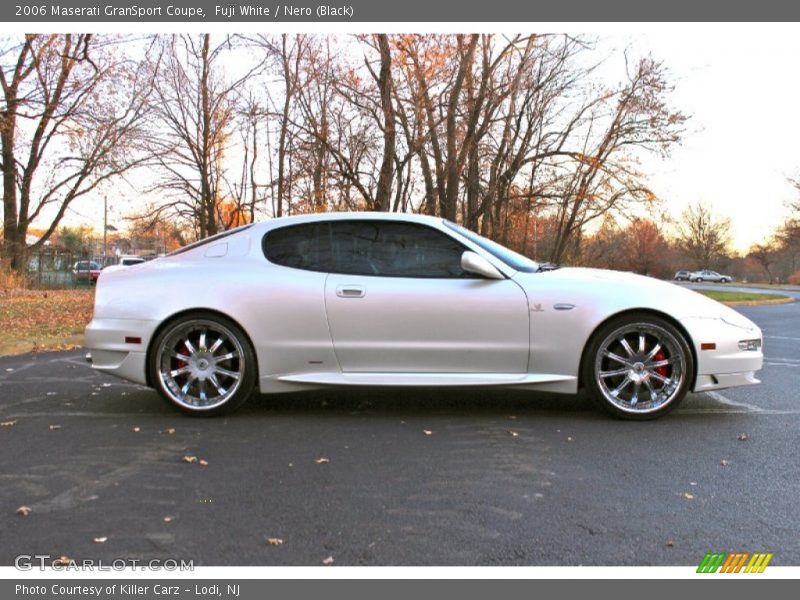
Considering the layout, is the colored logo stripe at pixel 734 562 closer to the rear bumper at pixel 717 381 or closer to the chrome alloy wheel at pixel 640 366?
the chrome alloy wheel at pixel 640 366

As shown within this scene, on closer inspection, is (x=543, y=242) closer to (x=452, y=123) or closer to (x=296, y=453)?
(x=452, y=123)

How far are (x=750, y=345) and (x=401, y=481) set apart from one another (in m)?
2.96

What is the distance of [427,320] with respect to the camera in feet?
14.7

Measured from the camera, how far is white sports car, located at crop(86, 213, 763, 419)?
445cm

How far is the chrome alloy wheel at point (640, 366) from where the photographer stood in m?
4.45

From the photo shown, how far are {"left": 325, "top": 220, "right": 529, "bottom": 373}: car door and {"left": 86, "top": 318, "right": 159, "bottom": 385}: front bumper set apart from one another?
146 centimetres

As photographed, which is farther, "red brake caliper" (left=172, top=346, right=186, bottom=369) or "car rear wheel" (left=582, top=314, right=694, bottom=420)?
"red brake caliper" (left=172, top=346, right=186, bottom=369)

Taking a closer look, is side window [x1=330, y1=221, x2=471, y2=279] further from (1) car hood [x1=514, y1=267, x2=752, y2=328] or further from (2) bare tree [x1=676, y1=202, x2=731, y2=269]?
(2) bare tree [x1=676, y1=202, x2=731, y2=269]

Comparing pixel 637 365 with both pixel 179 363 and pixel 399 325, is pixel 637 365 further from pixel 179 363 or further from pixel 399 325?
pixel 179 363

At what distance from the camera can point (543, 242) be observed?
34.0 metres

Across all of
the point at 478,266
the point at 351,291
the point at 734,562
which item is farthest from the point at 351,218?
the point at 734,562

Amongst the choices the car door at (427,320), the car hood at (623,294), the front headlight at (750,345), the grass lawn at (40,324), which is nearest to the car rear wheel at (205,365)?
the car door at (427,320)

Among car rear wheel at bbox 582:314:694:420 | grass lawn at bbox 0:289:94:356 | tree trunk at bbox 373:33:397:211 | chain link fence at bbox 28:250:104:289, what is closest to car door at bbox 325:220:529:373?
car rear wheel at bbox 582:314:694:420

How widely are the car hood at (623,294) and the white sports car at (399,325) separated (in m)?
0.01
